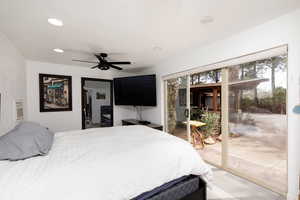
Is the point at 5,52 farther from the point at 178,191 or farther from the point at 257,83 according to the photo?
the point at 257,83

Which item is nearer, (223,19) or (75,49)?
(223,19)

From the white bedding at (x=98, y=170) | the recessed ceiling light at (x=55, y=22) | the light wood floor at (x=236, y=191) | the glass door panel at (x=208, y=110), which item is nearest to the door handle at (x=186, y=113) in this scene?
the glass door panel at (x=208, y=110)

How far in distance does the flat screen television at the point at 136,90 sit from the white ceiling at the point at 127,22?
4.02 feet

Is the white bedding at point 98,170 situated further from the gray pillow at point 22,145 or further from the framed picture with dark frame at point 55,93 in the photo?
the framed picture with dark frame at point 55,93

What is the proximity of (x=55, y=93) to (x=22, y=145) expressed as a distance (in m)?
2.88

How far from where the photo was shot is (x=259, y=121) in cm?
220

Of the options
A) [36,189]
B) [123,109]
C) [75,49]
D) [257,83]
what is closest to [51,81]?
[75,49]

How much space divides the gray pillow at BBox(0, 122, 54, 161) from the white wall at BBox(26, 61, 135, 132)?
8.24 ft

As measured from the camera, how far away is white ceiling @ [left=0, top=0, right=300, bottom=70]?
A: 4.84 feet

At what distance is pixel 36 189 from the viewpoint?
950 mm

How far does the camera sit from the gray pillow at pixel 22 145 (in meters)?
1.23

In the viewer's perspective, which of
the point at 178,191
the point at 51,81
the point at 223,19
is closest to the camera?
the point at 178,191

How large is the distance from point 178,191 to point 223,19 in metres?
2.11

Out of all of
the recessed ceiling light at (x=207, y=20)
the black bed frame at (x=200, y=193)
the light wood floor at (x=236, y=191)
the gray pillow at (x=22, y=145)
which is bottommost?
the light wood floor at (x=236, y=191)
